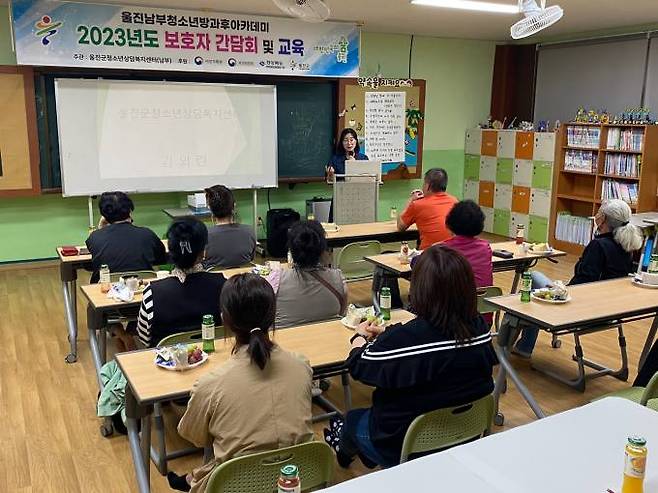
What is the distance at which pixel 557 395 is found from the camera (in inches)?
152

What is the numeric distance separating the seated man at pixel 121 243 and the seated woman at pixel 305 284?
4.27ft

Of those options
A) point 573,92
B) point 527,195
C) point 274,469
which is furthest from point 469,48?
point 274,469

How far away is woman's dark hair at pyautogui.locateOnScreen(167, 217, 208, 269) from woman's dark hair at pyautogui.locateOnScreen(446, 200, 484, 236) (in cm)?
157

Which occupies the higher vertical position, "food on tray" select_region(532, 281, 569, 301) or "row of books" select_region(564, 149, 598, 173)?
"row of books" select_region(564, 149, 598, 173)

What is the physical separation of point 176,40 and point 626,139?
5.16 m

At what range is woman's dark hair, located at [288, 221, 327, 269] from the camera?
9.84ft

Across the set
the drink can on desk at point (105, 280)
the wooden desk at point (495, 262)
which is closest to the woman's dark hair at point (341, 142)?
the wooden desk at point (495, 262)

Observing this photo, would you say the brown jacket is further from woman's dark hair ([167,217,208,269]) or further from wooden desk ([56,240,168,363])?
wooden desk ([56,240,168,363])

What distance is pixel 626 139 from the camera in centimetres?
712

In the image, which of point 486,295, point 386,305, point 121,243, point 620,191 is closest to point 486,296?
point 486,295

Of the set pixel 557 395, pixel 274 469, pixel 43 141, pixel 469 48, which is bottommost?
pixel 557 395

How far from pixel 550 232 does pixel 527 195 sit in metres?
0.58

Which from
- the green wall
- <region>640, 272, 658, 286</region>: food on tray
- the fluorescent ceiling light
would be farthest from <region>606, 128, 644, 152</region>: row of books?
<region>640, 272, 658, 286</region>: food on tray

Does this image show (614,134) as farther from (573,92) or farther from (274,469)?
(274,469)
